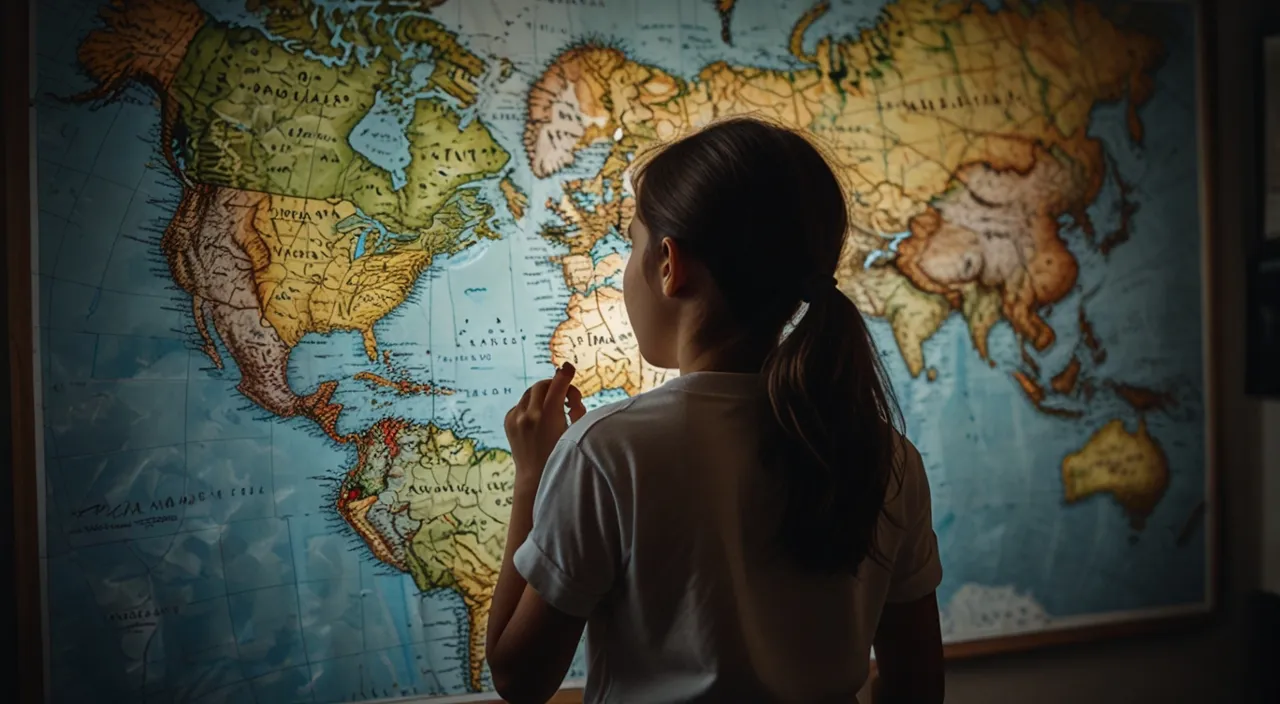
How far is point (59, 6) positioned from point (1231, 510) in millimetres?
2433

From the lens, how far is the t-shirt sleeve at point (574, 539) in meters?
0.73

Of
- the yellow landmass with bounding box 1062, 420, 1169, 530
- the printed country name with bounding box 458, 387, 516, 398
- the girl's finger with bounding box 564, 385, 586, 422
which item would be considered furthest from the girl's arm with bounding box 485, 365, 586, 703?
the yellow landmass with bounding box 1062, 420, 1169, 530

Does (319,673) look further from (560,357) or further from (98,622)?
(560,357)

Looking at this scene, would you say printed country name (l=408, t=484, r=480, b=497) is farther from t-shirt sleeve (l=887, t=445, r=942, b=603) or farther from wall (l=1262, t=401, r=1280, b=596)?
wall (l=1262, t=401, r=1280, b=596)

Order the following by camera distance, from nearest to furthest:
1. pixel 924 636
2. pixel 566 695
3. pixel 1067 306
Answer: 1. pixel 924 636
2. pixel 566 695
3. pixel 1067 306

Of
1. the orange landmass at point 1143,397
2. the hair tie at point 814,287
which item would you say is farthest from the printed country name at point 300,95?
the orange landmass at point 1143,397

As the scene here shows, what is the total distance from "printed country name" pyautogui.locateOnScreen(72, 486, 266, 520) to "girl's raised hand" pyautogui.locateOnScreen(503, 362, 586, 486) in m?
0.61

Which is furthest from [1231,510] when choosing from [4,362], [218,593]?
[4,362]

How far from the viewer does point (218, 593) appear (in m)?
1.30

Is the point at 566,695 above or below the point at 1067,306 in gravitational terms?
below

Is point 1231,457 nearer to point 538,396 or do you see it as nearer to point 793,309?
point 793,309

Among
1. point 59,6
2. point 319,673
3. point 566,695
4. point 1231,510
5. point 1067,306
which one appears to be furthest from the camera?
point 1231,510

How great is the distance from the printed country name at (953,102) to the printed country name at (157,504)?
1325mm

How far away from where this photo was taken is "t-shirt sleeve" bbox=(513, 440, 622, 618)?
0.73 metres
